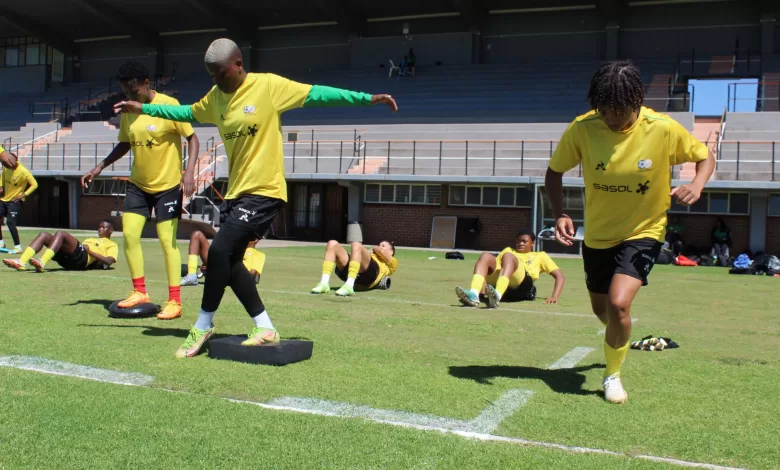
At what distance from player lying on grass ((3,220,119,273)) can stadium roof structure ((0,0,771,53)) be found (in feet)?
88.8

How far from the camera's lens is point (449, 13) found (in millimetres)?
38250

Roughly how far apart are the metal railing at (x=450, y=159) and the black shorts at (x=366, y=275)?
15894mm

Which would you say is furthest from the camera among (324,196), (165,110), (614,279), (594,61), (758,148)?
(594,61)

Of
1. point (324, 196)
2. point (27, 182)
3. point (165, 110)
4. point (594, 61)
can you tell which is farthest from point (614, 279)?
point (594, 61)

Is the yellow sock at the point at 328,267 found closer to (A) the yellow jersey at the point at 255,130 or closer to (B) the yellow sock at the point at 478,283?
(B) the yellow sock at the point at 478,283

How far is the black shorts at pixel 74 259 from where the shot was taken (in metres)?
11.4

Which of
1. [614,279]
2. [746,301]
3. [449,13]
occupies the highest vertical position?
[449,13]

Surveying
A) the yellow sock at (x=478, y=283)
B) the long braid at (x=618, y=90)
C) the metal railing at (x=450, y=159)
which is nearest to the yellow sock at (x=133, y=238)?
the yellow sock at (x=478, y=283)

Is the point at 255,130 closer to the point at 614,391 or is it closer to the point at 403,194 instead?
the point at 614,391

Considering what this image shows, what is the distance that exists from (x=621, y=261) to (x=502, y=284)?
174 inches

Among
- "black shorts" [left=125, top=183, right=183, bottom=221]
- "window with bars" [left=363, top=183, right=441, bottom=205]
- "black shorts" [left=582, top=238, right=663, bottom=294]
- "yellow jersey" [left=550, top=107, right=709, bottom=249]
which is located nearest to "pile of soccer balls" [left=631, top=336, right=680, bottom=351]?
"black shorts" [left=582, top=238, right=663, bottom=294]

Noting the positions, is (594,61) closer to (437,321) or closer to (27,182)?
(27,182)

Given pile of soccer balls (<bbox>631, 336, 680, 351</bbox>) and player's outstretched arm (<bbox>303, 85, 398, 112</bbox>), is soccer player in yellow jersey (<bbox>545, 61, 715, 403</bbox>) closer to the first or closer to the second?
player's outstretched arm (<bbox>303, 85, 398, 112</bbox>)

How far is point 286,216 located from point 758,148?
17895mm
